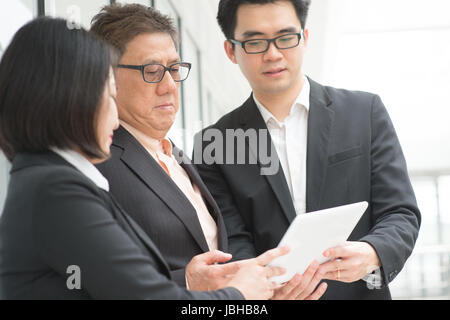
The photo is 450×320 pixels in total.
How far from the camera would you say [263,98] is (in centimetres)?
218

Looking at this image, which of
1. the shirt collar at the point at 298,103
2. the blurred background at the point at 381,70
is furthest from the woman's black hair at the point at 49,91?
the shirt collar at the point at 298,103

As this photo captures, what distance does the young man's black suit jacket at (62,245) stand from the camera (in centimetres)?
105

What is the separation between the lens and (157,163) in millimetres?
1811

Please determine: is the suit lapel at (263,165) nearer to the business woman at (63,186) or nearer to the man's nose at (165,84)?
the man's nose at (165,84)

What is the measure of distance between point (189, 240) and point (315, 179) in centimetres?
52

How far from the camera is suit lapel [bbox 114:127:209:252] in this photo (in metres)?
1.72

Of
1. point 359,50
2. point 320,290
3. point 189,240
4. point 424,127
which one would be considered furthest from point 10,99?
point 424,127

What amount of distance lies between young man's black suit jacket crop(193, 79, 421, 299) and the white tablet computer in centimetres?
39

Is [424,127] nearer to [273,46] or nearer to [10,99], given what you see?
[273,46]

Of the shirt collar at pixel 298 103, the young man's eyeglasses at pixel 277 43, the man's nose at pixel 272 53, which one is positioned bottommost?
the shirt collar at pixel 298 103

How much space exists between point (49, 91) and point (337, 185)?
115cm

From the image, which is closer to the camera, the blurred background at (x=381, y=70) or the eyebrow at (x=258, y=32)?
the eyebrow at (x=258, y=32)

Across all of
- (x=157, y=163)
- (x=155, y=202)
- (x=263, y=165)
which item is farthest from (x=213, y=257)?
(x=263, y=165)

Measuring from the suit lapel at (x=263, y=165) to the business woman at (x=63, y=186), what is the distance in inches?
26.9
